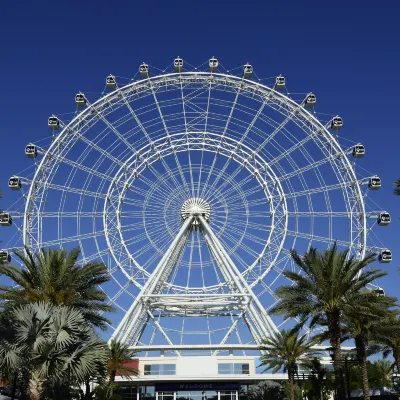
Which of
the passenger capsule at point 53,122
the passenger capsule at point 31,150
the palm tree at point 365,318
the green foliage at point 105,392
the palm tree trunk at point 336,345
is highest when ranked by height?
the passenger capsule at point 53,122

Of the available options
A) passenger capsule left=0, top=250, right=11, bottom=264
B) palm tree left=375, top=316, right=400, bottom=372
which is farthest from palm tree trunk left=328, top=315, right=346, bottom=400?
passenger capsule left=0, top=250, right=11, bottom=264

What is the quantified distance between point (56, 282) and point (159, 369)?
986 inches

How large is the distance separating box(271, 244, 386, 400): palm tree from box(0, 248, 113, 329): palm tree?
8.29 meters

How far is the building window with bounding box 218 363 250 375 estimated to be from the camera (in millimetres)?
43344

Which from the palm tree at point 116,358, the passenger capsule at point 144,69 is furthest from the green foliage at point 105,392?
the passenger capsule at point 144,69

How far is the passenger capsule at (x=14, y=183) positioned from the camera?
41.7 meters

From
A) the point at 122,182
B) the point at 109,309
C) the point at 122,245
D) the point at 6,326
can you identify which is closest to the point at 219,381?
the point at 122,245

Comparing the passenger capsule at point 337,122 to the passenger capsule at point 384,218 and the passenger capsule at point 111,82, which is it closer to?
the passenger capsule at point 384,218

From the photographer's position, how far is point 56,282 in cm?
2153

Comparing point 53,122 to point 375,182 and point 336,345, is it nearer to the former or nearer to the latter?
point 375,182

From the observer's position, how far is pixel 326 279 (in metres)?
22.8

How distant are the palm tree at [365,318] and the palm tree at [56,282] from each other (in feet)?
35.9

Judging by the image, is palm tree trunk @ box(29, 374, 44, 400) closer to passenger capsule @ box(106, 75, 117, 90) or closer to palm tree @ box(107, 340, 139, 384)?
palm tree @ box(107, 340, 139, 384)

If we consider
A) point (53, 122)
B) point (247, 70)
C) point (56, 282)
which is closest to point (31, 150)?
point (53, 122)
